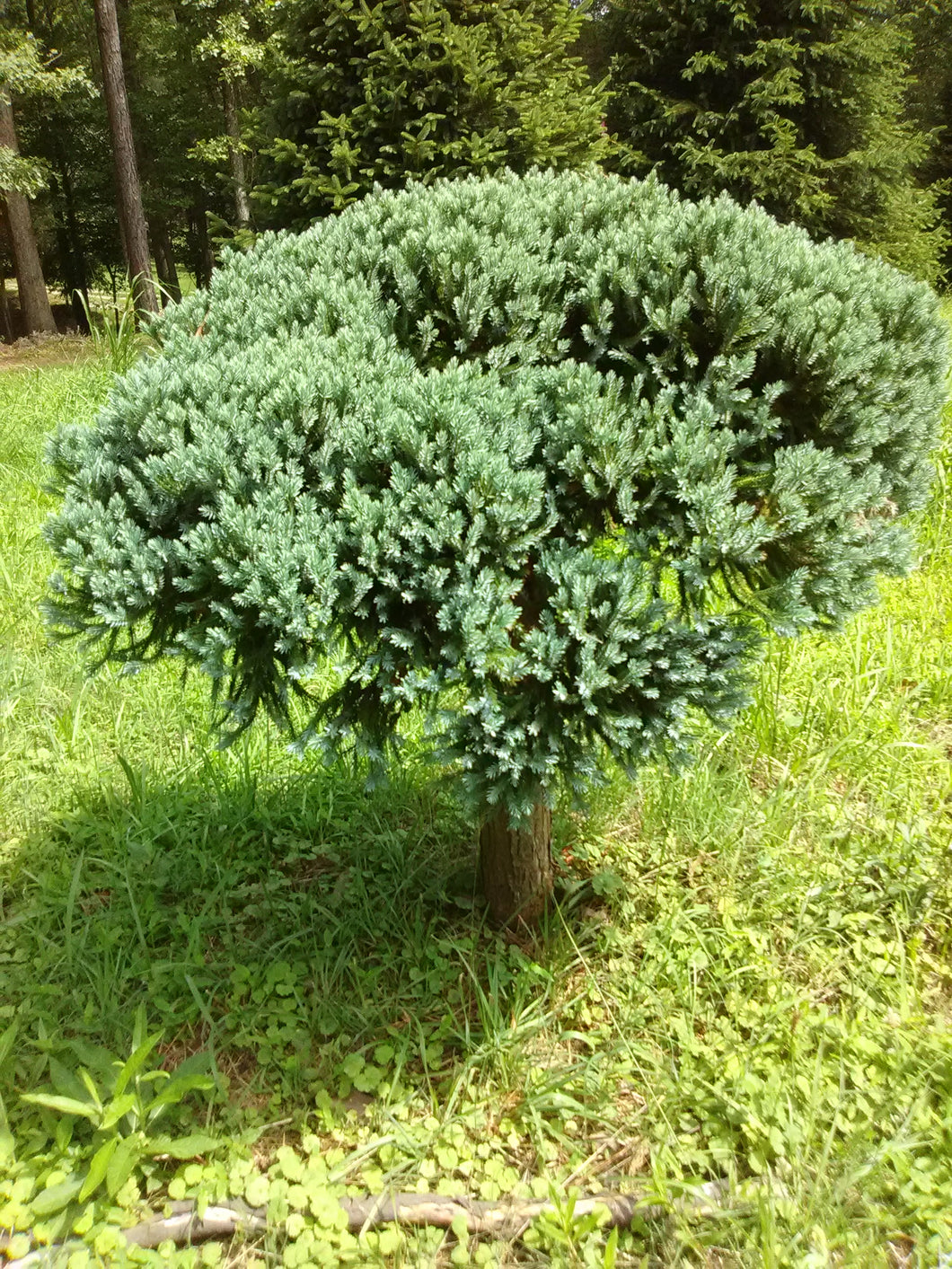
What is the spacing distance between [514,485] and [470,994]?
1.74 meters

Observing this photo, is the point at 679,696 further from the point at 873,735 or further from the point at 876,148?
the point at 876,148

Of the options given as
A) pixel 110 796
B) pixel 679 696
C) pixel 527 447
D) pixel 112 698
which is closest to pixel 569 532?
pixel 527 447

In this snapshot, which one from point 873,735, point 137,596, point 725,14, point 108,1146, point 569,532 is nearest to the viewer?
point 137,596

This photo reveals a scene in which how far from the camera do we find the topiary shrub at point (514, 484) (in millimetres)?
1691

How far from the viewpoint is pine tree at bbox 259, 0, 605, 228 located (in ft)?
15.8

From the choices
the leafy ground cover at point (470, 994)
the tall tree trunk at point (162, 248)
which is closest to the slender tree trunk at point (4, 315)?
the tall tree trunk at point (162, 248)

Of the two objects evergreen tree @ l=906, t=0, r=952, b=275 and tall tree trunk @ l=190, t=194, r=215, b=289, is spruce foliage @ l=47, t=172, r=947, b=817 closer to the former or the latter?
evergreen tree @ l=906, t=0, r=952, b=275

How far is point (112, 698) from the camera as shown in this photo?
12.2 ft

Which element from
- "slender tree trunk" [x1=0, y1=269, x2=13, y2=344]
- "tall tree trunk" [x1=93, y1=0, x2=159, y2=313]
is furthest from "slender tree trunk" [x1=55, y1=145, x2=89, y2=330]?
"tall tree trunk" [x1=93, y1=0, x2=159, y2=313]

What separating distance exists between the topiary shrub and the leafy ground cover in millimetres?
860

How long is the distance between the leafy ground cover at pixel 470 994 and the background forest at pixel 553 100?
349 centimetres

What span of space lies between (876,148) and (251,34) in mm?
12133

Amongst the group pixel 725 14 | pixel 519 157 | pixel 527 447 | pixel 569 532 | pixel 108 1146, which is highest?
pixel 725 14

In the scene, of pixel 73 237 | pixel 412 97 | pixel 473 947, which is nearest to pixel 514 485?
pixel 473 947
